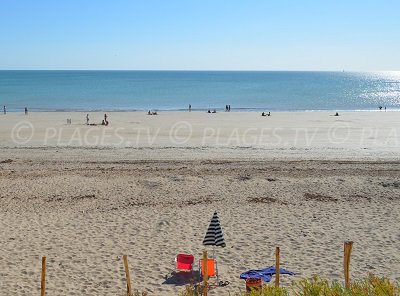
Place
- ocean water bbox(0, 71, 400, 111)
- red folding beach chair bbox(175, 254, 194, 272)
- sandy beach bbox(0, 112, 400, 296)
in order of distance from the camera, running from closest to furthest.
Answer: red folding beach chair bbox(175, 254, 194, 272)
sandy beach bbox(0, 112, 400, 296)
ocean water bbox(0, 71, 400, 111)

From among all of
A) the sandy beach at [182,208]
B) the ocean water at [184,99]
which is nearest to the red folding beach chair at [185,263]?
the sandy beach at [182,208]

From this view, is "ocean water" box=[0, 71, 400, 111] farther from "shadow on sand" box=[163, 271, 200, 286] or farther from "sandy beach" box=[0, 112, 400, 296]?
"shadow on sand" box=[163, 271, 200, 286]

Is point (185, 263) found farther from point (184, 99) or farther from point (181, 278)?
point (184, 99)

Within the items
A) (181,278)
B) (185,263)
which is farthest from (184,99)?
(181,278)

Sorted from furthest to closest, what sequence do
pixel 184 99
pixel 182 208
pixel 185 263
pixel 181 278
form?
pixel 184 99
pixel 182 208
pixel 185 263
pixel 181 278

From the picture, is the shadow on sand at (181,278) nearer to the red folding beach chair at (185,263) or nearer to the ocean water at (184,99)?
the red folding beach chair at (185,263)

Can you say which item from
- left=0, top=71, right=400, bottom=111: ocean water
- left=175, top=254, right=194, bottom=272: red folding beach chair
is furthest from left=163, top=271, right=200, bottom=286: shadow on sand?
left=0, top=71, right=400, bottom=111: ocean water

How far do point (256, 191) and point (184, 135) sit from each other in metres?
16.9

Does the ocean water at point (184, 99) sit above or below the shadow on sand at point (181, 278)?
above

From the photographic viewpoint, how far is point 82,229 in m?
14.0

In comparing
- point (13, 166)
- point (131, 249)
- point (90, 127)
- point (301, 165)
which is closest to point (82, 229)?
point (131, 249)

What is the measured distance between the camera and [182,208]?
53.0ft

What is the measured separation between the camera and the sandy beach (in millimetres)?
11406

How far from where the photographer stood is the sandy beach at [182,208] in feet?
37.4
